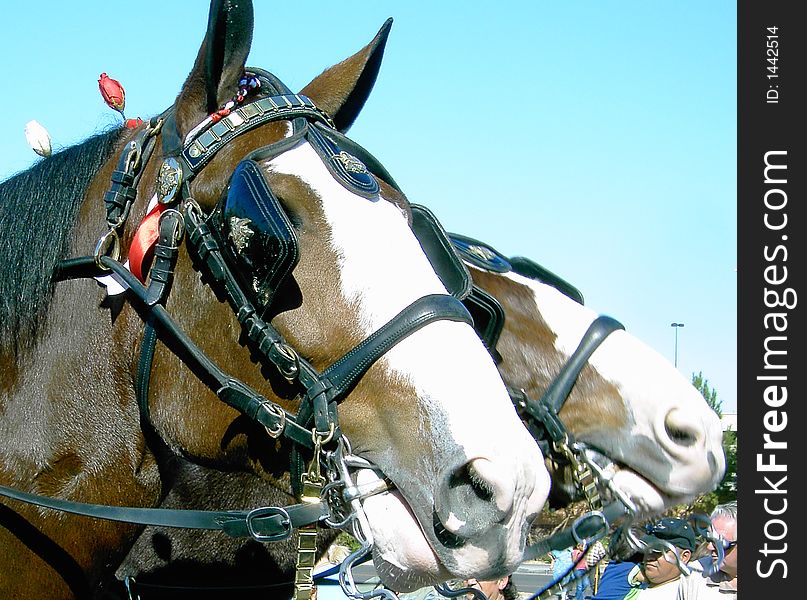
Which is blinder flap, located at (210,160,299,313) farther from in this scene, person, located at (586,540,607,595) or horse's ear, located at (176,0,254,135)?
person, located at (586,540,607,595)

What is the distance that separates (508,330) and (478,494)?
4.83ft

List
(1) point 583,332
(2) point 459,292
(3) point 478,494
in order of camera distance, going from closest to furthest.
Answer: (3) point 478,494, (2) point 459,292, (1) point 583,332

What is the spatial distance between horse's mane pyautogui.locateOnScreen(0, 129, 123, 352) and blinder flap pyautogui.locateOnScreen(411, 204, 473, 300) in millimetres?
1195

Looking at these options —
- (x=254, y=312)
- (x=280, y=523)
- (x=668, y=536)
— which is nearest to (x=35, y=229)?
(x=254, y=312)

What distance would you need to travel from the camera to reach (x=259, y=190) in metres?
2.66

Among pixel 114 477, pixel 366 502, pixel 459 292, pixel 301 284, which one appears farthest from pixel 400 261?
pixel 114 477

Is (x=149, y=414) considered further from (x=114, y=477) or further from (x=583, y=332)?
(x=583, y=332)

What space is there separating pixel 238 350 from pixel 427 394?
0.67m

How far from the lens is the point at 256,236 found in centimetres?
266

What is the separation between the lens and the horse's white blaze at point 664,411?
3.22 meters

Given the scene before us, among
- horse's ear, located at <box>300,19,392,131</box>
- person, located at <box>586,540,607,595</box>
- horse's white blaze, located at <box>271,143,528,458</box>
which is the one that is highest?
horse's ear, located at <box>300,19,392,131</box>

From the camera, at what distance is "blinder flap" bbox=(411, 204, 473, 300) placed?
3.52 m

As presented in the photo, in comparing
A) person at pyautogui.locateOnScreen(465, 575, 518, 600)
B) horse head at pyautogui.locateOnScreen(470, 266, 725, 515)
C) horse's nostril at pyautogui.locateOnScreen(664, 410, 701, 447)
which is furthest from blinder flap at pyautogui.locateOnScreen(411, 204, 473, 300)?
person at pyautogui.locateOnScreen(465, 575, 518, 600)
